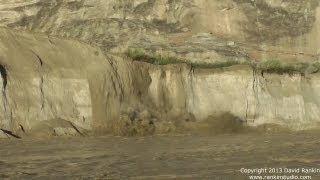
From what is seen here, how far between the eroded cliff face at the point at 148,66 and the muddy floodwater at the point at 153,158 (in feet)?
9.42

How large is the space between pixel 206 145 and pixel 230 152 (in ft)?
8.69

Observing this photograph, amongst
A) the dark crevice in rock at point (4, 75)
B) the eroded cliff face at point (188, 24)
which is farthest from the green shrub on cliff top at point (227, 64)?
the dark crevice in rock at point (4, 75)

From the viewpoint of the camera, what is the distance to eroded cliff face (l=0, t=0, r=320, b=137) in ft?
81.9

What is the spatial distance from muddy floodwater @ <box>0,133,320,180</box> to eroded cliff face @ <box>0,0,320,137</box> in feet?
9.42

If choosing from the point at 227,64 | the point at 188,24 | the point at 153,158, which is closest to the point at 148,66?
the point at 227,64

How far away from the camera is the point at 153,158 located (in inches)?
620

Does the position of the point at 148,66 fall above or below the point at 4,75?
below

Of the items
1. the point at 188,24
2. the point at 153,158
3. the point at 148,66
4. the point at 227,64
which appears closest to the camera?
the point at 153,158

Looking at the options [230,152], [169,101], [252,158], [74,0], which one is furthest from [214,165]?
[74,0]

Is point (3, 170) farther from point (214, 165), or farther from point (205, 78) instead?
point (205, 78)

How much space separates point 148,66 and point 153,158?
41.4ft

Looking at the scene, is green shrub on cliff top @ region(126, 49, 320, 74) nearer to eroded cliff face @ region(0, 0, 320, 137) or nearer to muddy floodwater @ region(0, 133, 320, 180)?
eroded cliff face @ region(0, 0, 320, 137)

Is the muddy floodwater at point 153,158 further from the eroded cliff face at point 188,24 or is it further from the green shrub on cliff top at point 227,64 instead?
the eroded cliff face at point 188,24

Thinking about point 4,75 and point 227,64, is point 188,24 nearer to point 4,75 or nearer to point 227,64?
point 227,64
